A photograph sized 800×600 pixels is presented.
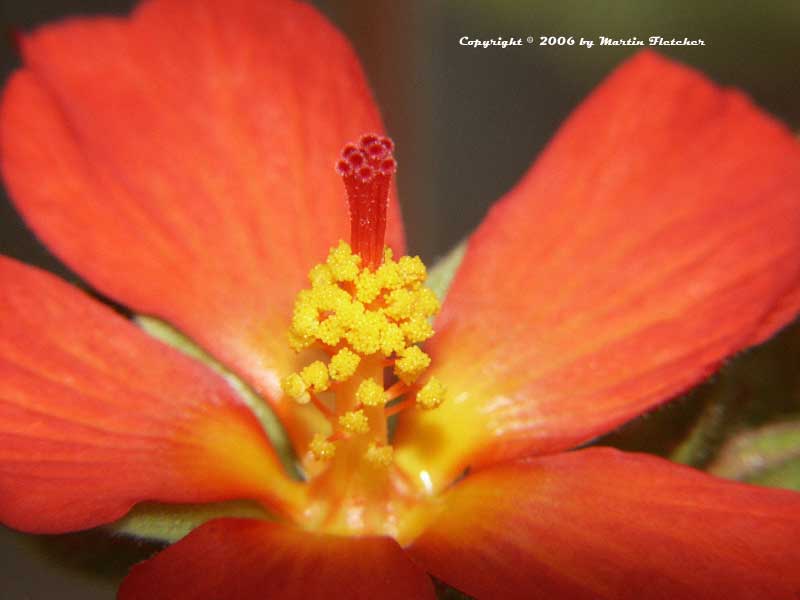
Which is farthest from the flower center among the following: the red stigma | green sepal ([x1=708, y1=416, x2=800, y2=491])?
green sepal ([x1=708, y1=416, x2=800, y2=491])

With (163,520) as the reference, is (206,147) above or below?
above

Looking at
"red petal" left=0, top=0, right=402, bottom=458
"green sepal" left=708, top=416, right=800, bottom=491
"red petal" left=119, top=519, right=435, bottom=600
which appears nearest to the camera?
"red petal" left=119, top=519, right=435, bottom=600

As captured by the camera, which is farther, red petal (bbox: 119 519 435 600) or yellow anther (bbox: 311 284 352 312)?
yellow anther (bbox: 311 284 352 312)

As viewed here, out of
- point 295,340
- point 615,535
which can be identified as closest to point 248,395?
point 295,340

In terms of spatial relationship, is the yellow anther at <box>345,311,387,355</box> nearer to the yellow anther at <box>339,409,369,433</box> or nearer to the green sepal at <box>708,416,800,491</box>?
the yellow anther at <box>339,409,369,433</box>

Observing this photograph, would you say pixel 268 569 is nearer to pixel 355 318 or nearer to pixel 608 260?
pixel 355 318

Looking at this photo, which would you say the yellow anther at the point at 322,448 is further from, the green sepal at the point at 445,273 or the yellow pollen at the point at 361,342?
the green sepal at the point at 445,273
